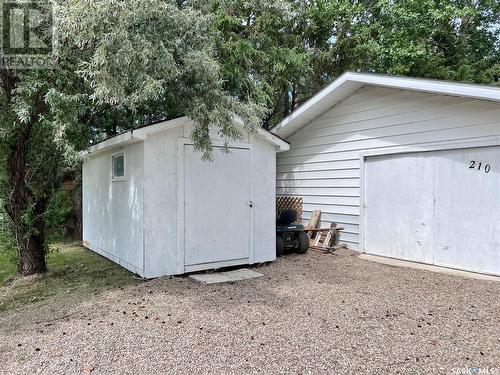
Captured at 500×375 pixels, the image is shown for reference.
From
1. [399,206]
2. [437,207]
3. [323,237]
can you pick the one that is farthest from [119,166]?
[437,207]

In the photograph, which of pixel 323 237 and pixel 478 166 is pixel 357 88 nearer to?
pixel 478 166

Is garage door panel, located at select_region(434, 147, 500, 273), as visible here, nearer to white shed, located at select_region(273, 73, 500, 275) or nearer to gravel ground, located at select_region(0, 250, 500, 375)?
white shed, located at select_region(273, 73, 500, 275)

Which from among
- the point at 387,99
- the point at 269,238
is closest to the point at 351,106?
the point at 387,99

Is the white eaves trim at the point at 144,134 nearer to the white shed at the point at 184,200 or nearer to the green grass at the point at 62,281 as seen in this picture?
the white shed at the point at 184,200

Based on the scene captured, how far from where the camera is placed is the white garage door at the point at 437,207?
5668 millimetres

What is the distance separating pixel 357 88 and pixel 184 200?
437 cm

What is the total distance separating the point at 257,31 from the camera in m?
10.4

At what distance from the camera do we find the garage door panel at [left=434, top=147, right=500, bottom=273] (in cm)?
561

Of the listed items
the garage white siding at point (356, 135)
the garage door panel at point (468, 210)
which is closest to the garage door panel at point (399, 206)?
the garage door panel at point (468, 210)

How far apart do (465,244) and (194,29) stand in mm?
5240

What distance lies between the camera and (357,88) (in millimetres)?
7535

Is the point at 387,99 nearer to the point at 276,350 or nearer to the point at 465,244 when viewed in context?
the point at 465,244

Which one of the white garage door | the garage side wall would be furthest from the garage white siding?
the garage side wall

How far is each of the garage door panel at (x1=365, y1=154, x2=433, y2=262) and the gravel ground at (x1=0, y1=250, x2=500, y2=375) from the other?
4.61 ft
